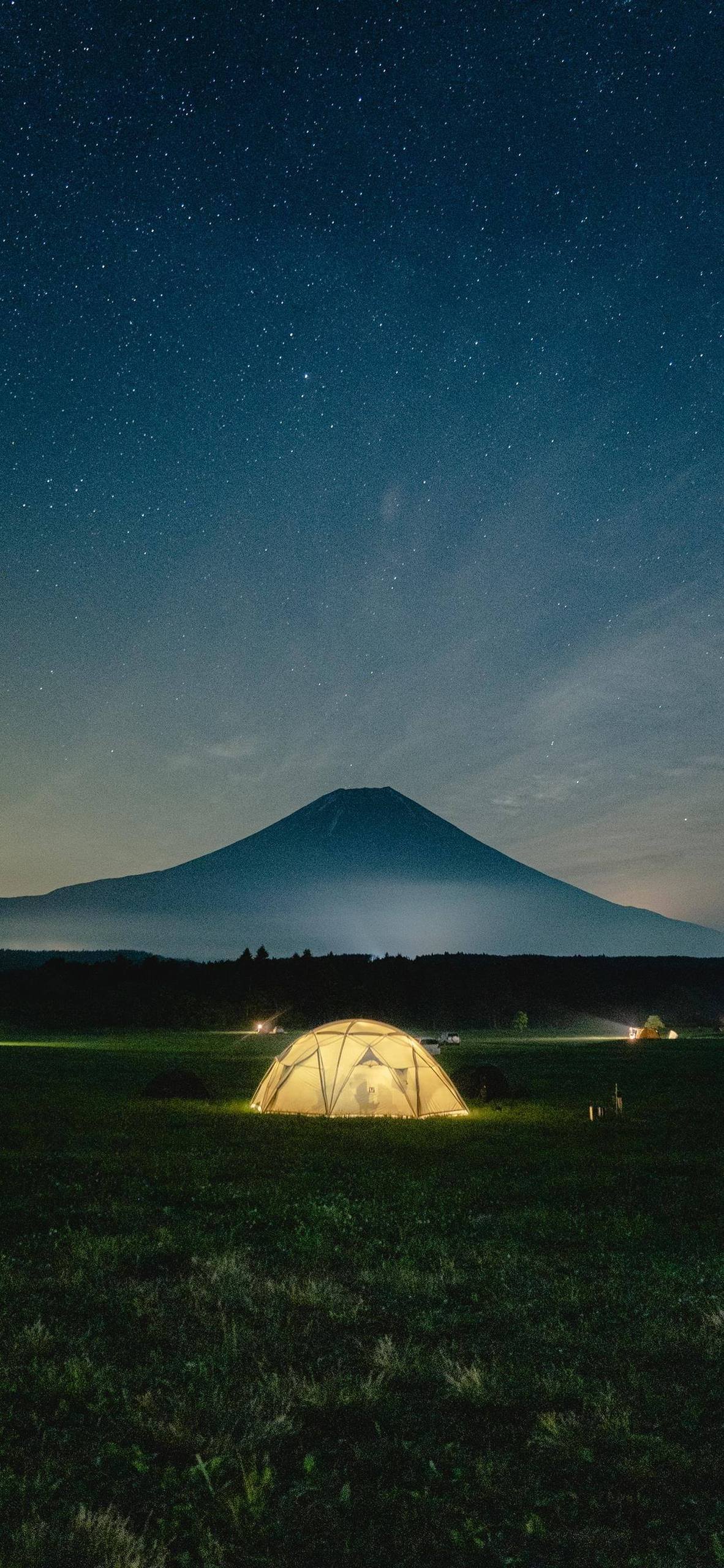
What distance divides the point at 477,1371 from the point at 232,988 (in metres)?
91.2

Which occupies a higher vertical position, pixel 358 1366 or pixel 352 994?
pixel 352 994

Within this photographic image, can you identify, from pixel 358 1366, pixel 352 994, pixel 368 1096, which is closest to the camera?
pixel 358 1366

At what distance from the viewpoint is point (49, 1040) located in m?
56.1

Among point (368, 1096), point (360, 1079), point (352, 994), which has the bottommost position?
point (368, 1096)

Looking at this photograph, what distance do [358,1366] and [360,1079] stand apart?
48.6 feet

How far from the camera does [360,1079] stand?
67.5ft

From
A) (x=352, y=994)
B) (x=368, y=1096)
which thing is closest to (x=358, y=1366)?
(x=368, y=1096)

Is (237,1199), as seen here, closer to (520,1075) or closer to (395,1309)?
(395,1309)

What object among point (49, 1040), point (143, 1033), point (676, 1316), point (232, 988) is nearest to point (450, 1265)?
point (676, 1316)

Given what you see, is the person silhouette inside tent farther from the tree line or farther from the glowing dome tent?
the tree line

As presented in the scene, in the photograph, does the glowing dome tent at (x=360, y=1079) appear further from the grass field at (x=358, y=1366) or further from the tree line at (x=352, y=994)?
the tree line at (x=352, y=994)

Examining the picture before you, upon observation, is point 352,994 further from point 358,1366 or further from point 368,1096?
point 358,1366

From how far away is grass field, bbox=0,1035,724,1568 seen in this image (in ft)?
13.9

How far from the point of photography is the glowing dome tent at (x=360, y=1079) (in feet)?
66.9
